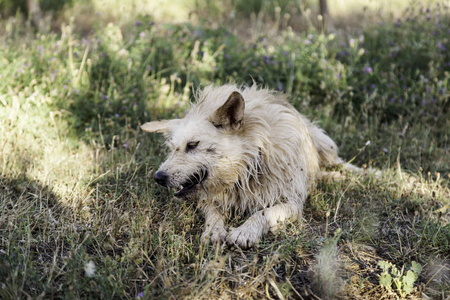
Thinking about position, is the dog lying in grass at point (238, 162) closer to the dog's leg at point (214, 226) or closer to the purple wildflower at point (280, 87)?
the dog's leg at point (214, 226)

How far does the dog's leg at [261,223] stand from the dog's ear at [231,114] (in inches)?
27.2

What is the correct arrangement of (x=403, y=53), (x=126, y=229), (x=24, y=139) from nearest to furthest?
(x=126, y=229) < (x=24, y=139) < (x=403, y=53)

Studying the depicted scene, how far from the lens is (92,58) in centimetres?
539

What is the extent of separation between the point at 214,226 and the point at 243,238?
0.27m

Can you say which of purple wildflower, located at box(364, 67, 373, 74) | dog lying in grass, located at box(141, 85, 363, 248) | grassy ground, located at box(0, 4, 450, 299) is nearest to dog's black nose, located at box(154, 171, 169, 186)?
dog lying in grass, located at box(141, 85, 363, 248)

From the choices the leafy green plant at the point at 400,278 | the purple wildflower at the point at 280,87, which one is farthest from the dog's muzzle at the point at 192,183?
the purple wildflower at the point at 280,87

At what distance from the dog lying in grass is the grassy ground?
0.17 metres

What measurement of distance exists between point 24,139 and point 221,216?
6.95 ft

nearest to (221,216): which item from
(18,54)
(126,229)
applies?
(126,229)

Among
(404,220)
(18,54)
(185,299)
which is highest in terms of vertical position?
(18,54)

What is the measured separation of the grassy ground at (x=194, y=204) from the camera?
8.82 feet

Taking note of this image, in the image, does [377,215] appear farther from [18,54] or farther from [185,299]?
[18,54]

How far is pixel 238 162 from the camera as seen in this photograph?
3.31m

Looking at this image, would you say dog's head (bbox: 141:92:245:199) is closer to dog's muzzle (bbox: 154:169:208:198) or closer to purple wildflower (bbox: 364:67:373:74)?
dog's muzzle (bbox: 154:169:208:198)
